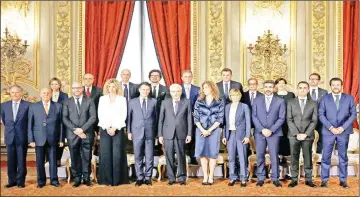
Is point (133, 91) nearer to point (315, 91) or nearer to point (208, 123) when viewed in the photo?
point (208, 123)

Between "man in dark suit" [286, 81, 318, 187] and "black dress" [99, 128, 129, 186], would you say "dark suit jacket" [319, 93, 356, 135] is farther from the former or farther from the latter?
"black dress" [99, 128, 129, 186]

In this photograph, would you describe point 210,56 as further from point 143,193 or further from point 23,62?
point 143,193

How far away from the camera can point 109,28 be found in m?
8.82

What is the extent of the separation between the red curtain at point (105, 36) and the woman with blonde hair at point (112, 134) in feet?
8.43

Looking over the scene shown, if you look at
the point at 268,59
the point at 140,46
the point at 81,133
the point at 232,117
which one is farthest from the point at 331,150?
the point at 140,46

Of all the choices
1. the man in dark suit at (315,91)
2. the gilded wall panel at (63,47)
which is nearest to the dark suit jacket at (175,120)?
the man in dark suit at (315,91)

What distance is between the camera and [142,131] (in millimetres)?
6234

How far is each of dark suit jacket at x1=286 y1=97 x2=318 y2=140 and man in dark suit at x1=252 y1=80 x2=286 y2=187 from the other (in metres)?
0.11

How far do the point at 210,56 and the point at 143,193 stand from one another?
3.66 metres

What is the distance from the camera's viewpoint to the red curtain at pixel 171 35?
8.77 m

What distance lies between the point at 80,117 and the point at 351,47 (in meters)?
4.84

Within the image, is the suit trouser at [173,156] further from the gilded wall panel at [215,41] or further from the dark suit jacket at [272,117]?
the gilded wall panel at [215,41]

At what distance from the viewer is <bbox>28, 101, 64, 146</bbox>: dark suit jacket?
20.0ft

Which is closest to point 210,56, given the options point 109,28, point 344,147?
point 109,28
